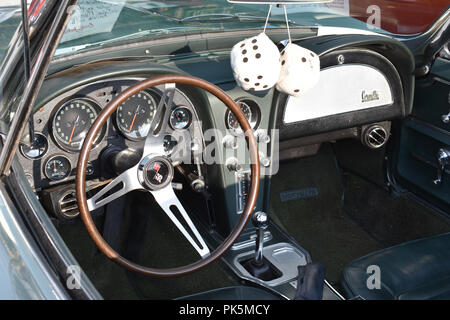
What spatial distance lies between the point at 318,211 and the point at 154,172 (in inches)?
58.6

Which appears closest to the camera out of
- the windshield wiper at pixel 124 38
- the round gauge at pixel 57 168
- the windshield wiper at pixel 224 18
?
the round gauge at pixel 57 168

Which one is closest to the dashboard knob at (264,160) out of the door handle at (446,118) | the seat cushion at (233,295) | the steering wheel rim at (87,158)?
the steering wheel rim at (87,158)

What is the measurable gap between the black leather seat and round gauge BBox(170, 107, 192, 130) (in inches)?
37.0

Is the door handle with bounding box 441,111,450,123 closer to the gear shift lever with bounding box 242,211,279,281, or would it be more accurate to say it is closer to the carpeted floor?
the carpeted floor

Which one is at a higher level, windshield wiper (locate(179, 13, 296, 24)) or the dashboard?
windshield wiper (locate(179, 13, 296, 24))

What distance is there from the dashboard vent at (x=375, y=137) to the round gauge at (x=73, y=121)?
5.18 ft

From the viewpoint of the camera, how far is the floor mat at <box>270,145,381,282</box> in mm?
3031

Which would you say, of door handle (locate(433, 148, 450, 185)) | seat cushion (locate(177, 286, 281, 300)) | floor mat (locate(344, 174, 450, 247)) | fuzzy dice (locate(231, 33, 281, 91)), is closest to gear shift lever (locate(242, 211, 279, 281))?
seat cushion (locate(177, 286, 281, 300))

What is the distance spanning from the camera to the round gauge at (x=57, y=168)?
7.18 feet

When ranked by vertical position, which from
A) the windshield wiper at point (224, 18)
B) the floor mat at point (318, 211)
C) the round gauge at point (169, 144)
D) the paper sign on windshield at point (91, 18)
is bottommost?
the floor mat at point (318, 211)

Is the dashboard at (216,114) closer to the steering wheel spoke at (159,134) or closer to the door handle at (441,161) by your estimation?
the steering wheel spoke at (159,134)

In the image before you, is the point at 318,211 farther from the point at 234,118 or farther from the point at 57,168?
the point at 57,168
